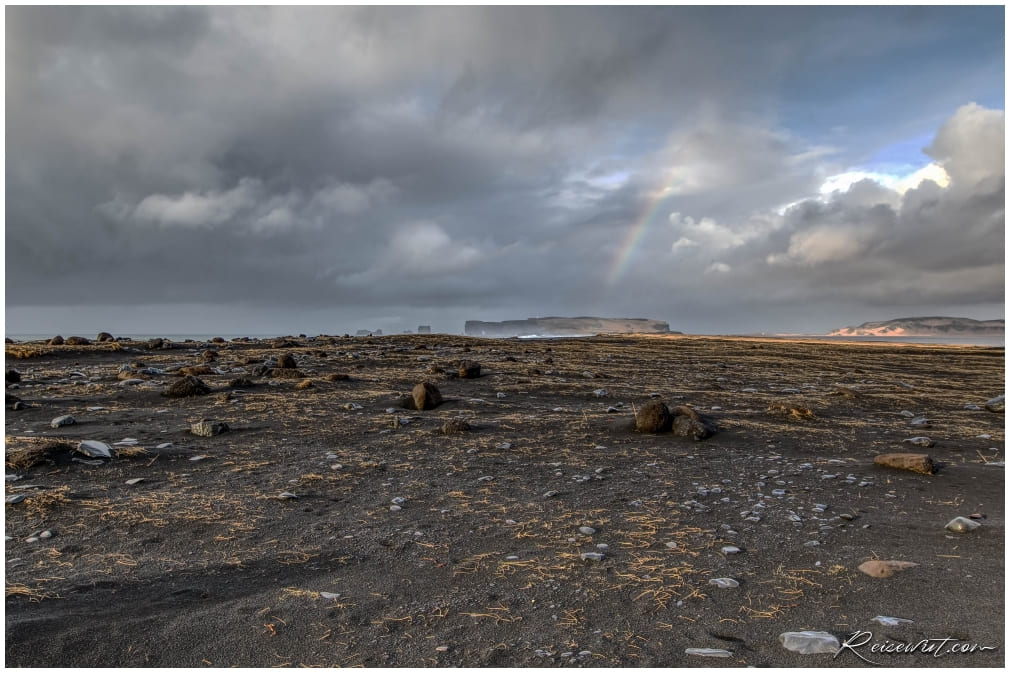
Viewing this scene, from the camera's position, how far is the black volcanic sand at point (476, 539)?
3.88 m

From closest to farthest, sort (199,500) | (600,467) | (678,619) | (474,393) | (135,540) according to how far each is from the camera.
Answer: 1. (678,619)
2. (135,540)
3. (199,500)
4. (600,467)
5. (474,393)

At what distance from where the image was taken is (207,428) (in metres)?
10.1

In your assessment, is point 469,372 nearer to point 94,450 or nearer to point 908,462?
point 94,450

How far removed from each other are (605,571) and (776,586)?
1.44 metres

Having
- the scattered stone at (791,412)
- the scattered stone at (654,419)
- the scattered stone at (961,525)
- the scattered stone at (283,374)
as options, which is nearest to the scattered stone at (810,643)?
the scattered stone at (961,525)

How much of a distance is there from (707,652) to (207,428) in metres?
9.45

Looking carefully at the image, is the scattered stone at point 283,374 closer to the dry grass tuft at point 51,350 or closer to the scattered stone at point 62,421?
the scattered stone at point 62,421

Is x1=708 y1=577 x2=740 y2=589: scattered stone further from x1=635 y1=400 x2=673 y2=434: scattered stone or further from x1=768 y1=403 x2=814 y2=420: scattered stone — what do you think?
x1=768 y1=403 x2=814 y2=420: scattered stone

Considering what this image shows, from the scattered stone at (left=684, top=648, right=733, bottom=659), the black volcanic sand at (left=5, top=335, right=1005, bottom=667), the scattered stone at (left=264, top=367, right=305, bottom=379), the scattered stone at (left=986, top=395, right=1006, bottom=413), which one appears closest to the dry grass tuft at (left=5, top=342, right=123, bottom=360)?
the black volcanic sand at (left=5, top=335, right=1005, bottom=667)

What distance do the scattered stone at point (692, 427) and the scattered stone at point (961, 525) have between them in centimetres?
454

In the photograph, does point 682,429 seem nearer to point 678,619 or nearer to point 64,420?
point 678,619

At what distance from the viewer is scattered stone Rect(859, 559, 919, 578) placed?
16.0 ft

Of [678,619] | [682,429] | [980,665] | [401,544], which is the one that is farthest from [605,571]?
[682,429]

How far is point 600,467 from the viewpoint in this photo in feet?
28.9
